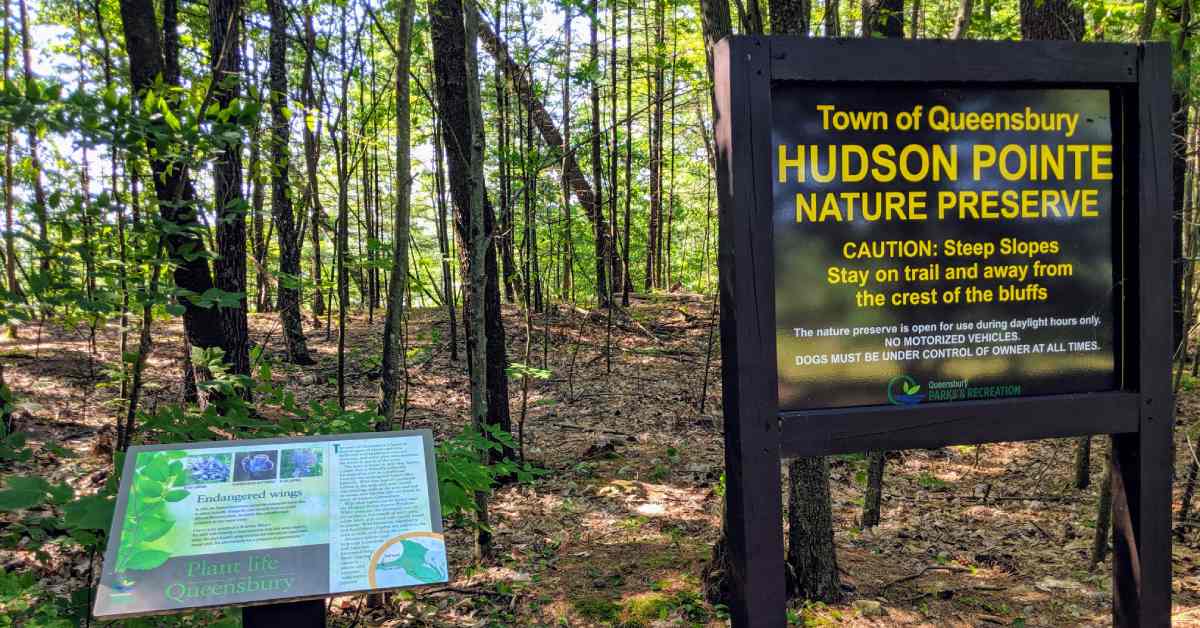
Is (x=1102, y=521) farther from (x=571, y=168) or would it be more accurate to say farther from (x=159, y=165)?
(x=571, y=168)

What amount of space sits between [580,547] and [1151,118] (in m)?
4.93

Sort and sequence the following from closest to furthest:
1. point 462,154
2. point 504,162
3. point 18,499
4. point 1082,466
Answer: point 18,499 < point 462,154 < point 1082,466 < point 504,162

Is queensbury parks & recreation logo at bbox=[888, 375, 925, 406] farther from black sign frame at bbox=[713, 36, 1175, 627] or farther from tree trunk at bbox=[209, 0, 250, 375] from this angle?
tree trunk at bbox=[209, 0, 250, 375]

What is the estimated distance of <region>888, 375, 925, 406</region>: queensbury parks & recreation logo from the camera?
306 centimetres

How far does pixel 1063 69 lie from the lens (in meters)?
3.11

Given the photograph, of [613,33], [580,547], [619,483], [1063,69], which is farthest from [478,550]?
[613,33]

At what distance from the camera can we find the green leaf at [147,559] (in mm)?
2633

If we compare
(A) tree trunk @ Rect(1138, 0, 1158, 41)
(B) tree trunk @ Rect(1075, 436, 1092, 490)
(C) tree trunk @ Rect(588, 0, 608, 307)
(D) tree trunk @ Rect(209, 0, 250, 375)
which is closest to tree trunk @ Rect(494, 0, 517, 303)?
(C) tree trunk @ Rect(588, 0, 608, 307)

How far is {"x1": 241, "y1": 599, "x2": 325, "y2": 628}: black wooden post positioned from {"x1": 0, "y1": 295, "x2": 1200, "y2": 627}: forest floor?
4.03ft

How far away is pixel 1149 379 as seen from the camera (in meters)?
3.21

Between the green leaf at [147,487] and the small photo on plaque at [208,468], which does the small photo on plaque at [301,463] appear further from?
the green leaf at [147,487]

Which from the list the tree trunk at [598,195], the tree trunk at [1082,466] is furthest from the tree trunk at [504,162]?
the tree trunk at [1082,466]

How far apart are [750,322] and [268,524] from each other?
2021 mm

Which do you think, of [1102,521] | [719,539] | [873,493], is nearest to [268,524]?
[719,539]
